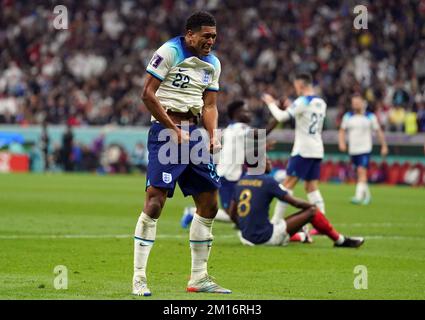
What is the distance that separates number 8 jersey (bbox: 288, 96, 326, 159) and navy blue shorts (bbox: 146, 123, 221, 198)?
7.40 m

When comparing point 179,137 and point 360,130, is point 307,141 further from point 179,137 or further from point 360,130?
A: point 179,137

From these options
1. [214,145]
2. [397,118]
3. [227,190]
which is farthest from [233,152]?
[397,118]

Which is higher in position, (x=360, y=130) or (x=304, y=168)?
(x=360, y=130)

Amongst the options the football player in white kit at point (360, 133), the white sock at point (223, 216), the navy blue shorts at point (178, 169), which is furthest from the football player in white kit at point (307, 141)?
the navy blue shorts at point (178, 169)

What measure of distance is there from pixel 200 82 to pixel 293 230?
4.69 m

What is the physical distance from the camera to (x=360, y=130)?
77.5 ft

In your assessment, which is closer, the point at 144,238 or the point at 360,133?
the point at 144,238

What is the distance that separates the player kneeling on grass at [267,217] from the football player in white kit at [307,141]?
8.58 feet

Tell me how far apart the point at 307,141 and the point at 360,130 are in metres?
7.08

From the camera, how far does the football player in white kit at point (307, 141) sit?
16422 millimetres

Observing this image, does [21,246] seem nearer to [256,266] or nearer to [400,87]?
[256,266]

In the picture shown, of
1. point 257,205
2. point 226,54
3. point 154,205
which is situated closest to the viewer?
point 154,205

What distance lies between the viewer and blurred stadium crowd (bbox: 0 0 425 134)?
3347 centimetres
